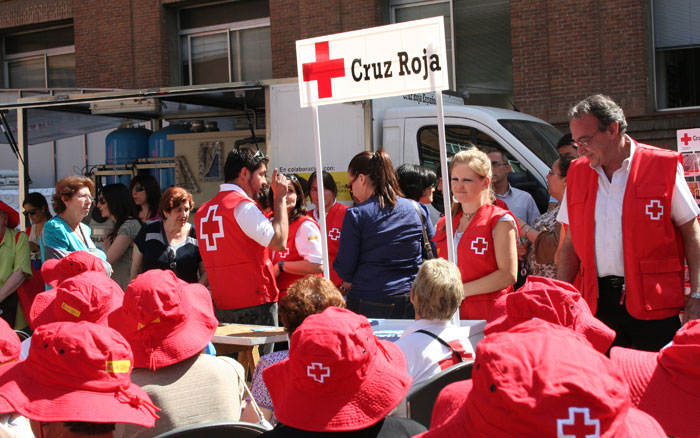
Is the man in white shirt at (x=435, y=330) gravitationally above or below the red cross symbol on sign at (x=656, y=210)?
below

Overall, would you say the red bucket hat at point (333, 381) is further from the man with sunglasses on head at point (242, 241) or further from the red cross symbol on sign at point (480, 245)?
the man with sunglasses on head at point (242, 241)

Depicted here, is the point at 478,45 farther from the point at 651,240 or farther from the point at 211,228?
the point at 651,240

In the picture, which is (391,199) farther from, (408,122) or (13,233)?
(13,233)

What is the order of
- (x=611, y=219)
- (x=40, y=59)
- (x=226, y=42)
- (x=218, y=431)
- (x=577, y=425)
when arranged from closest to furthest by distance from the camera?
(x=577, y=425), (x=218, y=431), (x=611, y=219), (x=226, y=42), (x=40, y=59)

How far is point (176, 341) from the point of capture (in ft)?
9.74

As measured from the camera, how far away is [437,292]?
135 inches

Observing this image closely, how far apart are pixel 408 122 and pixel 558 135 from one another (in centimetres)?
209

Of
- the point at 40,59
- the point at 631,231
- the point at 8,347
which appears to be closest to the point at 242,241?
the point at 8,347

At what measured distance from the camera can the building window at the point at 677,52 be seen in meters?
12.0

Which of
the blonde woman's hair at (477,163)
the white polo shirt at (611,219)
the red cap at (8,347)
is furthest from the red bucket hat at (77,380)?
the blonde woman's hair at (477,163)

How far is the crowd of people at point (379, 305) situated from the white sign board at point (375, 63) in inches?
21.5

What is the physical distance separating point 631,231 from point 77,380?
2.59 metres

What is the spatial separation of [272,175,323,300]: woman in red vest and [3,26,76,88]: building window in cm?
1349

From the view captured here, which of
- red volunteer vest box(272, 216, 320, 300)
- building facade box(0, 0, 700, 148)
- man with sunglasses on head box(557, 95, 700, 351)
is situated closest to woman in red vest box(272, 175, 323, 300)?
red volunteer vest box(272, 216, 320, 300)
